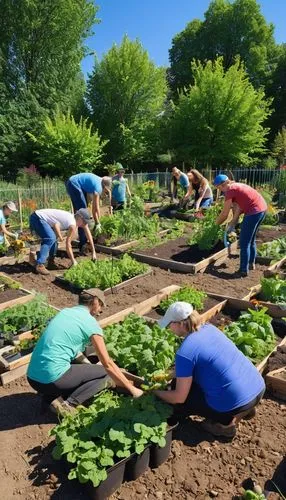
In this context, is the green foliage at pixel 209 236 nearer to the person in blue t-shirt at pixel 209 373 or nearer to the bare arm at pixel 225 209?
the bare arm at pixel 225 209

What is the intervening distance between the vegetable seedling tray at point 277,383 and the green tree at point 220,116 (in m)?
18.8

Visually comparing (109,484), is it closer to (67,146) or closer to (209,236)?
(209,236)

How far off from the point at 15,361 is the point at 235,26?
3339cm

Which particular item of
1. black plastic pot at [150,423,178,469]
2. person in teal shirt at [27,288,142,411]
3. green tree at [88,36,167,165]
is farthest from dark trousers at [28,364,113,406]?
green tree at [88,36,167,165]

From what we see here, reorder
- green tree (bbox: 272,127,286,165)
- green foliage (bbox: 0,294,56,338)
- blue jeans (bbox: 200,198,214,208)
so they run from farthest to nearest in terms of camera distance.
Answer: green tree (bbox: 272,127,286,165), blue jeans (bbox: 200,198,214,208), green foliage (bbox: 0,294,56,338)

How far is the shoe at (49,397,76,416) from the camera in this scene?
3480 mm

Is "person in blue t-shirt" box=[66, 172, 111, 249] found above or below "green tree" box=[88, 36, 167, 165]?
below

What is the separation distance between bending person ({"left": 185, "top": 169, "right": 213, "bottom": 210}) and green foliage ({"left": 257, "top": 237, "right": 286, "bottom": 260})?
305 centimetres

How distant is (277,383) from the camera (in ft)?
12.9

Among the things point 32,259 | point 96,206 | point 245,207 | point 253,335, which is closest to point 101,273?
point 32,259

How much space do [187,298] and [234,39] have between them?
1228 inches

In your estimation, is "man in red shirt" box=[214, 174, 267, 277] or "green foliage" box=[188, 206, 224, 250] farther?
"green foliage" box=[188, 206, 224, 250]

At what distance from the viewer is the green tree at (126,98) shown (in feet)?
83.3

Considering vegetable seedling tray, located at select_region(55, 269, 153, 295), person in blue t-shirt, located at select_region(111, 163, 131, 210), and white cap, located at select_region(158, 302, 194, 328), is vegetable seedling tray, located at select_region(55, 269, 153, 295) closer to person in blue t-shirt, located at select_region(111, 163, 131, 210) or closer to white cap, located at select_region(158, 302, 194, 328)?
white cap, located at select_region(158, 302, 194, 328)
